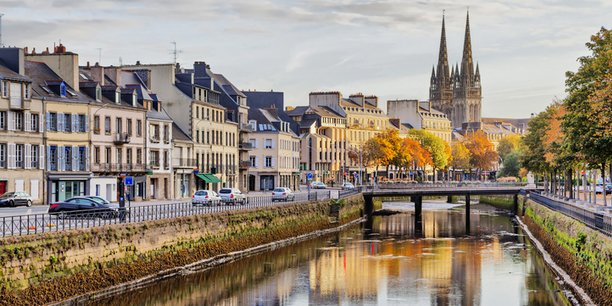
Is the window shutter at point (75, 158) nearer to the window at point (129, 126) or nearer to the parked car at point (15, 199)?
the parked car at point (15, 199)

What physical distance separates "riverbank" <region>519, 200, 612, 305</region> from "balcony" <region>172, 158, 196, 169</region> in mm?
35473

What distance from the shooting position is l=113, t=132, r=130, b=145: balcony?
253 ft

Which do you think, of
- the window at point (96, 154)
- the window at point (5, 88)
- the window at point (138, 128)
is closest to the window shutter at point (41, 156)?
the window at point (5, 88)

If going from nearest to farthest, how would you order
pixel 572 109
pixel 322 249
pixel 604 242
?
pixel 604 242, pixel 572 109, pixel 322 249

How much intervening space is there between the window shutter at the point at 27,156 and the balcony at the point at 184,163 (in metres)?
23.2

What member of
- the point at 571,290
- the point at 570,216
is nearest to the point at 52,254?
the point at 571,290

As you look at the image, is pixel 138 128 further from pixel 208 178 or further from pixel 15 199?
pixel 15 199

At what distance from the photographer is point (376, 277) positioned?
5172 cm

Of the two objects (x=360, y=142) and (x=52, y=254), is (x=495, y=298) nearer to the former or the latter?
(x=52, y=254)

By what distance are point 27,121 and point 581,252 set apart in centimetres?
3765

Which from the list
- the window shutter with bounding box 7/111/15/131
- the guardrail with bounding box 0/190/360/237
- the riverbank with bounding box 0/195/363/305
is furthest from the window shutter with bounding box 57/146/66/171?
the riverbank with bounding box 0/195/363/305

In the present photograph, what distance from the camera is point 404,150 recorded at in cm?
16000

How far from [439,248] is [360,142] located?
4062 inches

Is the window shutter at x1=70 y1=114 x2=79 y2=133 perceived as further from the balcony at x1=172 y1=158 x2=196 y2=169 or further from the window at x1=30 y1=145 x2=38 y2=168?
the balcony at x1=172 y1=158 x2=196 y2=169
